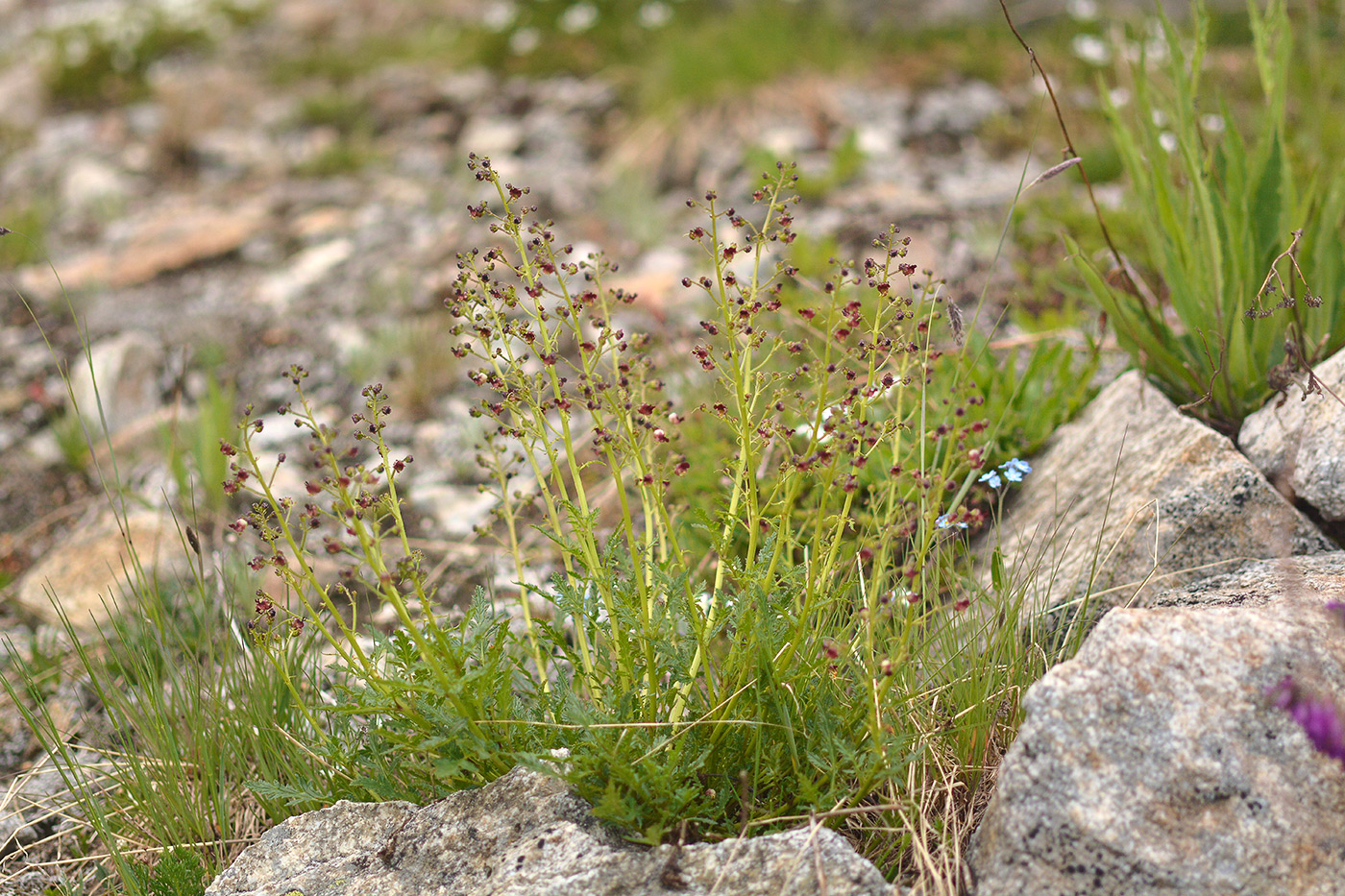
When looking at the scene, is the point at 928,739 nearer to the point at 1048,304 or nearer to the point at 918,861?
the point at 918,861

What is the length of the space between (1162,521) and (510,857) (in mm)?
1636

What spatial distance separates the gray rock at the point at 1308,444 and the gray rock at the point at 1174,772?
2.22 feet

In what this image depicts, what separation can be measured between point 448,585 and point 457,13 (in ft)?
28.4

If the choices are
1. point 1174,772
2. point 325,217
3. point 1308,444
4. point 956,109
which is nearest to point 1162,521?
point 1308,444

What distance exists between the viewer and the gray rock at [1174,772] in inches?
58.0

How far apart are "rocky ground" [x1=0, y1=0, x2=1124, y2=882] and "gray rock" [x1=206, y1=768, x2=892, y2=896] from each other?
1320mm

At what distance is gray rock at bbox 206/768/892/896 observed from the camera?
62.3 inches

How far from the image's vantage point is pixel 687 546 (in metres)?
2.84

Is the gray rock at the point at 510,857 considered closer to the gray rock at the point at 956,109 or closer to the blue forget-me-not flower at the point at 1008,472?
the blue forget-me-not flower at the point at 1008,472

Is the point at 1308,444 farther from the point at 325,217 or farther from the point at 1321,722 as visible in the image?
the point at 325,217

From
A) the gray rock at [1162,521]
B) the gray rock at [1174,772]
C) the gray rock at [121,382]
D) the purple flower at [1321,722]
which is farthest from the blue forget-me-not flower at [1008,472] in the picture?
the gray rock at [121,382]

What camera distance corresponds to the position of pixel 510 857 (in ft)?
5.54

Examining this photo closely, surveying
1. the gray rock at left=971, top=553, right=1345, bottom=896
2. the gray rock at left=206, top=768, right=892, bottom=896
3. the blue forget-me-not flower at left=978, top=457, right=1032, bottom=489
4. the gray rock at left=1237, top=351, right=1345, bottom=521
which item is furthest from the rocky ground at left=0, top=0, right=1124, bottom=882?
the gray rock at left=971, top=553, right=1345, bottom=896

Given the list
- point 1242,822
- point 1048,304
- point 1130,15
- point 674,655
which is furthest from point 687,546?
point 1130,15
